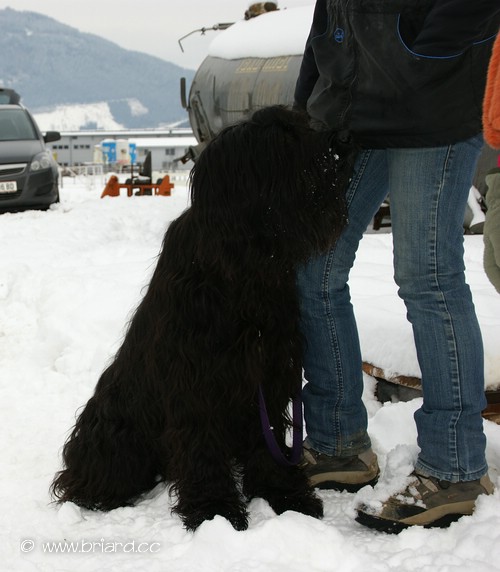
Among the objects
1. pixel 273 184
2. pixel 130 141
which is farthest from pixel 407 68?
pixel 130 141

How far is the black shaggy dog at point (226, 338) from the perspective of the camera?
166 cm

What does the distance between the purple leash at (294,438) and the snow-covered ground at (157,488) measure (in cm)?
16

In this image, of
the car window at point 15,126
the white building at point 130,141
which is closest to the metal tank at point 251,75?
the car window at point 15,126

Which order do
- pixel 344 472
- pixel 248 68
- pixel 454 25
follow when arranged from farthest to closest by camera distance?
pixel 248 68, pixel 344 472, pixel 454 25

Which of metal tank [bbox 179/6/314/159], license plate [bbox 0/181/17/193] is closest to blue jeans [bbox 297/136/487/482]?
metal tank [bbox 179/6/314/159]

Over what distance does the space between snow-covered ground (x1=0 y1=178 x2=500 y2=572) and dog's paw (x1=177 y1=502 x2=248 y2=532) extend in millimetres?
32

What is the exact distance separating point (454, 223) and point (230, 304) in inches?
25.9

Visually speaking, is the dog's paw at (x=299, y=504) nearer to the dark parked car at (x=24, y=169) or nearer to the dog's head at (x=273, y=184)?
the dog's head at (x=273, y=184)

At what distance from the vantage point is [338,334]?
198cm

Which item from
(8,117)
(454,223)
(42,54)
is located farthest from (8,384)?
(42,54)

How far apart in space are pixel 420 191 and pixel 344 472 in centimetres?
96

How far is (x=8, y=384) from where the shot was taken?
3205 mm

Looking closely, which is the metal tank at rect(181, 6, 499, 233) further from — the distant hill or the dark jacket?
the distant hill

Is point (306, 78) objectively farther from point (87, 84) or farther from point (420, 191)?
point (87, 84)
